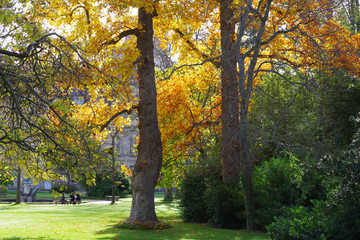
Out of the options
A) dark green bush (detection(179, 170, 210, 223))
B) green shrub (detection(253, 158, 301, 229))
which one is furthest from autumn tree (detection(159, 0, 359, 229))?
dark green bush (detection(179, 170, 210, 223))

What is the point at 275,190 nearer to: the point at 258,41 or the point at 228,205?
the point at 228,205

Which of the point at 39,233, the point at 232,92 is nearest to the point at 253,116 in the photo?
the point at 232,92

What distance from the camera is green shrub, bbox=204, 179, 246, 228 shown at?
679 inches

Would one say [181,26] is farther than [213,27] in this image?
No

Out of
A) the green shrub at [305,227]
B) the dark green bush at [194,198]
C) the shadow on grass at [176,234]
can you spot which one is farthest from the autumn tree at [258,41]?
the green shrub at [305,227]

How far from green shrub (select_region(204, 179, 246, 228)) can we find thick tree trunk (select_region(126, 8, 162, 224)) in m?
2.65

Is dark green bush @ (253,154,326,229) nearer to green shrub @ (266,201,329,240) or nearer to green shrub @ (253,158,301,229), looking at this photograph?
green shrub @ (253,158,301,229)

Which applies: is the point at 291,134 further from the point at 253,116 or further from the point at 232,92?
the point at 232,92

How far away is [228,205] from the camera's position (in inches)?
686

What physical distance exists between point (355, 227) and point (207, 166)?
1236cm

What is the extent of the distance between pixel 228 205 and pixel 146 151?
4.21m

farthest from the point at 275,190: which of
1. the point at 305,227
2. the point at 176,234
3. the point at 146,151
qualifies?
the point at 305,227

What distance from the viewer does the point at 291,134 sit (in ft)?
60.4

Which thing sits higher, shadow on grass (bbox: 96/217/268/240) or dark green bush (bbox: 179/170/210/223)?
dark green bush (bbox: 179/170/210/223)
